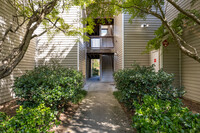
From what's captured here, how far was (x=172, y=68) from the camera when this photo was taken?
586 cm

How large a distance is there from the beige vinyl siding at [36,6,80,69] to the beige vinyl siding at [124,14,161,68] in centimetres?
314

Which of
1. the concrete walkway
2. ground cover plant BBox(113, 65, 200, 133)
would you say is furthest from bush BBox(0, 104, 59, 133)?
ground cover plant BBox(113, 65, 200, 133)

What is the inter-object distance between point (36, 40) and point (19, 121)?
21.1 feet

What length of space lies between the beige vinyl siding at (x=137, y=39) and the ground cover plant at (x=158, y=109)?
12.1 ft

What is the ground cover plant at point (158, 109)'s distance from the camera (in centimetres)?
129

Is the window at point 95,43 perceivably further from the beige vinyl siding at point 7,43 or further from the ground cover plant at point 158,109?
the ground cover plant at point 158,109

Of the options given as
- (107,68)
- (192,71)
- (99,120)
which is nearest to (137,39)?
(192,71)

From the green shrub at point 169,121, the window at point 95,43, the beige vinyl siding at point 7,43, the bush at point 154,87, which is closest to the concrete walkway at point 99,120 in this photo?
the bush at point 154,87

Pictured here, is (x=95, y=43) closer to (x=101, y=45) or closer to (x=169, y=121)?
(x=101, y=45)

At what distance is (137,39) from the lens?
681 centimetres

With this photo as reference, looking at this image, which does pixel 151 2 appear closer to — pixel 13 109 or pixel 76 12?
pixel 76 12

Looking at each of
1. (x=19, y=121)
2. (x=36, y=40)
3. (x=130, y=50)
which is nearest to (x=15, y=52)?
(x=19, y=121)

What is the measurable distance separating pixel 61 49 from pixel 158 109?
21.0 feet

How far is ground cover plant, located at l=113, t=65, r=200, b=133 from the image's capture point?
129 centimetres
